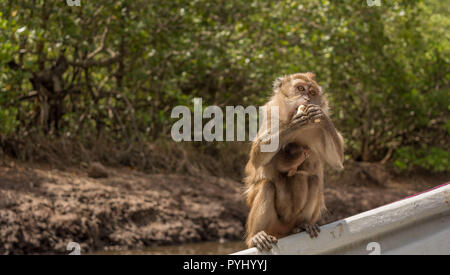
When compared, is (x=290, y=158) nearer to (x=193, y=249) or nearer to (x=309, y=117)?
(x=309, y=117)

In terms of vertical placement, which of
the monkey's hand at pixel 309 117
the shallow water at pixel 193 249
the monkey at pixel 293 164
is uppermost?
the monkey's hand at pixel 309 117

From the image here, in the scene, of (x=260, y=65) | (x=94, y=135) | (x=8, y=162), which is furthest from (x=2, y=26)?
(x=260, y=65)

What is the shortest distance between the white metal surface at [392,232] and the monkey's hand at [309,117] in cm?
72

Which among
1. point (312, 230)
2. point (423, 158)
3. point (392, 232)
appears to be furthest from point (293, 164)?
point (423, 158)

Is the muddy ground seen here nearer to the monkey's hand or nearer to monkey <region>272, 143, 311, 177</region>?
monkey <region>272, 143, 311, 177</region>

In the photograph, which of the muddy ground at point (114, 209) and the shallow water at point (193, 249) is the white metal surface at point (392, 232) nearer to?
the shallow water at point (193, 249)

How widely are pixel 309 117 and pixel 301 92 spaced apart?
1.77ft

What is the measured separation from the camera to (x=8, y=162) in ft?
30.4

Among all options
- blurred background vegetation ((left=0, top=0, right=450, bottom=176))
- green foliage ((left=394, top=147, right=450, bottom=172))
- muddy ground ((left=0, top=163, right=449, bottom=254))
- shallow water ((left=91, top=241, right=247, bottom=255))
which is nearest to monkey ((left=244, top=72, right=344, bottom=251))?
shallow water ((left=91, top=241, right=247, bottom=255))

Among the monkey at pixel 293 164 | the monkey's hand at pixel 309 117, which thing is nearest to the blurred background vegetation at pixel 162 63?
the monkey at pixel 293 164

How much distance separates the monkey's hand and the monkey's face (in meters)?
0.33

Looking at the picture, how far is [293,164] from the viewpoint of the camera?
4.07 metres

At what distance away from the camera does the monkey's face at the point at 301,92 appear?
427cm

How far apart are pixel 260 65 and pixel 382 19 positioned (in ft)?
12.0
